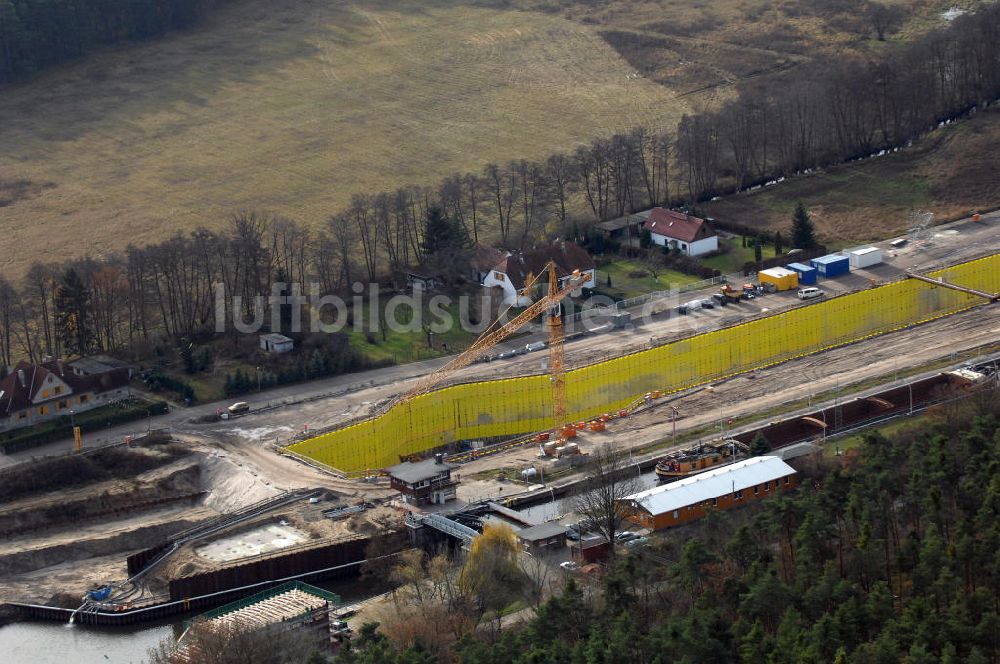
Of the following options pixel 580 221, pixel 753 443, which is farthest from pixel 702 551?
pixel 580 221

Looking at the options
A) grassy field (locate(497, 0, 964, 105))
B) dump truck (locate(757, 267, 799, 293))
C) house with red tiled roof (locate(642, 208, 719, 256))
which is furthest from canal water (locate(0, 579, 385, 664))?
grassy field (locate(497, 0, 964, 105))

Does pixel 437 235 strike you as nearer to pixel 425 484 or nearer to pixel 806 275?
pixel 806 275

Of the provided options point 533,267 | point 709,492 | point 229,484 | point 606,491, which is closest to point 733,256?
point 533,267

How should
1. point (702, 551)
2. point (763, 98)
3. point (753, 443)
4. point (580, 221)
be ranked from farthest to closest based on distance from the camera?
point (763, 98) < point (580, 221) < point (753, 443) < point (702, 551)

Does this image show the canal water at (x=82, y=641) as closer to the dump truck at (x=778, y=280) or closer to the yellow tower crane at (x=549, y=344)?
the yellow tower crane at (x=549, y=344)

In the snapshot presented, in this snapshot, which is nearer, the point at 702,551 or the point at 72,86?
the point at 702,551

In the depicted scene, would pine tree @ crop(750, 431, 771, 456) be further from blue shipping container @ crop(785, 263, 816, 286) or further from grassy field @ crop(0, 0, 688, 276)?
grassy field @ crop(0, 0, 688, 276)

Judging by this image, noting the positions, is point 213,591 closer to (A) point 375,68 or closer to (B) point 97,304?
(B) point 97,304
